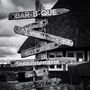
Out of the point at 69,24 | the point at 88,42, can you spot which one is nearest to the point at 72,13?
the point at 69,24

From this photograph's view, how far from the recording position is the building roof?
54.9 ft

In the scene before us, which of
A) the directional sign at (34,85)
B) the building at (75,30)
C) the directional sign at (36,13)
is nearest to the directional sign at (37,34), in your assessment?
the directional sign at (36,13)

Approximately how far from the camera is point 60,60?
798cm

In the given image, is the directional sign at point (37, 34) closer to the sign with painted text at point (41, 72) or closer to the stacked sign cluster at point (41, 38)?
the stacked sign cluster at point (41, 38)

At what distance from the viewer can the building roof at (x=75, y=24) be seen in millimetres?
16719

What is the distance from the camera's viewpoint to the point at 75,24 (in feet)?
56.7

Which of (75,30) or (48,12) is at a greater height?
(75,30)

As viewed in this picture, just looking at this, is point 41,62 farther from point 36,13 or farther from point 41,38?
point 36,13

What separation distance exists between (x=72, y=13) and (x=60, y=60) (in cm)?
1021

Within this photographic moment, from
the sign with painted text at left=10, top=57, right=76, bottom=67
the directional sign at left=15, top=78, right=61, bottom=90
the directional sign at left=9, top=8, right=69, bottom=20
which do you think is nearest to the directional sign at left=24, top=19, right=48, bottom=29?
the directional sign at left=9, top=8, right=69, bottom=20

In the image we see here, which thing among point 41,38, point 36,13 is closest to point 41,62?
point 41,38

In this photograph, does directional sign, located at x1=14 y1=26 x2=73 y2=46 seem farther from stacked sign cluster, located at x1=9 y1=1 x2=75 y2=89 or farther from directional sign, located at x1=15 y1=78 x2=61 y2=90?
directional sign, located at x1=15 y1=78 x2=61 y2=90

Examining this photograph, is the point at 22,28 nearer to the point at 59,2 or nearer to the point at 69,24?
the point at 69,24

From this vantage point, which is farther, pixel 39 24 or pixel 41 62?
pixel 39 24
